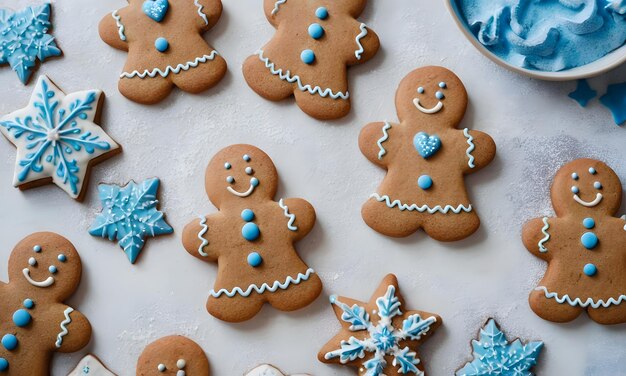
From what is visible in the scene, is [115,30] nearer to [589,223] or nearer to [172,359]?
[172,359]

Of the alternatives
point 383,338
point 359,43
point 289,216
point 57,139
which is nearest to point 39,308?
point 57,139

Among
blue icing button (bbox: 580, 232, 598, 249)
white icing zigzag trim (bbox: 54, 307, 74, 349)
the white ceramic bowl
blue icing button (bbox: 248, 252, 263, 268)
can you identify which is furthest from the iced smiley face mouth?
blue icing button (bbox: 580, 232, 598, 249)

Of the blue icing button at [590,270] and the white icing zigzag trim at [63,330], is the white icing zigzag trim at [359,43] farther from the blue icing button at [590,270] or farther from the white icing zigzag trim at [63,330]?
the white icing zigzag trim at [63,330]

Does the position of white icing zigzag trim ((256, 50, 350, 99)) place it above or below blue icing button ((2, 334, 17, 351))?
above

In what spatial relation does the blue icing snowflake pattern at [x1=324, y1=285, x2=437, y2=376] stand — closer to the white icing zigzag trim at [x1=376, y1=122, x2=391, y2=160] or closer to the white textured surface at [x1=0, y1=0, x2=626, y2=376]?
the white textured surface at [x1=0, y1=0, x2=626, y2=376]

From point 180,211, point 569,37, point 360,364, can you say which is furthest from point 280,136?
point 569,37
